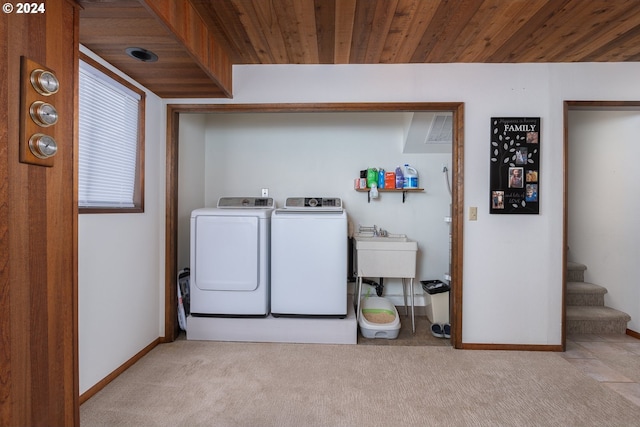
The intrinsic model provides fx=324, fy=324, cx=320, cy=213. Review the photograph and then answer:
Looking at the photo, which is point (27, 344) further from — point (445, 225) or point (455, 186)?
point (445, 225)

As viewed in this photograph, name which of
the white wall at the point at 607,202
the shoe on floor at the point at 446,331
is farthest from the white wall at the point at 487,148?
the white wall at the point at 607,202

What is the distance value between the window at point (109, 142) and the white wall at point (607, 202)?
428 centimetres

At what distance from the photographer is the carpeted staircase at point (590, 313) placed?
9.84ft

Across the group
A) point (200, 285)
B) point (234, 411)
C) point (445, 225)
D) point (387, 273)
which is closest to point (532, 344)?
point (387, 273)

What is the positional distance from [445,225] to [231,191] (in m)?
2.53

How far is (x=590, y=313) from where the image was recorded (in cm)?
306

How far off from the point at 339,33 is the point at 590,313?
337 cm

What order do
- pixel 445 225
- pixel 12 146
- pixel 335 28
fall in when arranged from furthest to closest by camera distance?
pixel 445 225 < pixel 335 28 < pixel 12 146

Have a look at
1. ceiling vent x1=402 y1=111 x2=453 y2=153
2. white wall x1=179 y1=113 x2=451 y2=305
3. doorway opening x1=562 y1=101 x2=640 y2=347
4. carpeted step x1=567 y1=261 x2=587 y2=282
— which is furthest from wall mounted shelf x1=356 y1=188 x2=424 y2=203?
carpeted step x1=567 y1=261 x2=587 y2=282

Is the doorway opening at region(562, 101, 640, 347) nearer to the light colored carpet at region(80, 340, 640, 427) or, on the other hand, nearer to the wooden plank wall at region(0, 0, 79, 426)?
the light colored carpet at region(80, 340, 640, 427)

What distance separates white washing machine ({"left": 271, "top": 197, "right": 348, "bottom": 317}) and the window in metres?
1.18

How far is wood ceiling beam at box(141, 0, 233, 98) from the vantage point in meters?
1.57

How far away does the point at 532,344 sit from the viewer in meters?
2.60

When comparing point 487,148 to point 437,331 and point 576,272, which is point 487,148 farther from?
point 576,272
